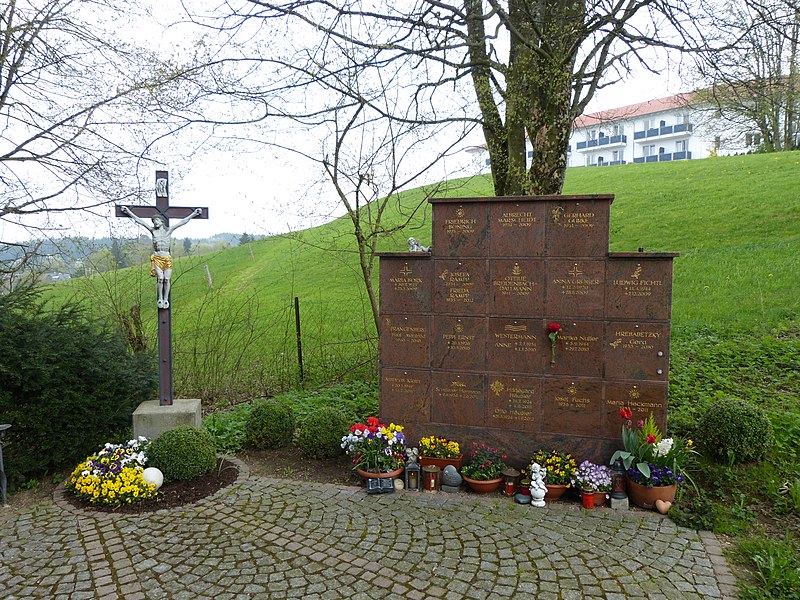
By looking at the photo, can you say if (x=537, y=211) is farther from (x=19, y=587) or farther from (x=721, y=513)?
(x=19, y=587)

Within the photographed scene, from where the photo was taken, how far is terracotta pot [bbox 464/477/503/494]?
18.2ft

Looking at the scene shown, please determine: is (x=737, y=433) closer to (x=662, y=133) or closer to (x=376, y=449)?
(x=376, y=449)

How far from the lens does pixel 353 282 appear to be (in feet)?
54.2

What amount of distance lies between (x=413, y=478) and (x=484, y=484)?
748 millimetres

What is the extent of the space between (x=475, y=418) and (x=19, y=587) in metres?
4.27

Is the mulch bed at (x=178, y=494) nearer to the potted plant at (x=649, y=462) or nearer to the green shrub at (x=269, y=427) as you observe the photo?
the green shrub at (x=269, y=427)

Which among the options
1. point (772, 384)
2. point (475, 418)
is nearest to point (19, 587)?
point (475, 418)

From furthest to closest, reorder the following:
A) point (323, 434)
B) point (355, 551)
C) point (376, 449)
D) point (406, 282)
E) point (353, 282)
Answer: point (353, 282) → point (323, 434) → point (406, 282) → point (376, 449) → point (355, 551)

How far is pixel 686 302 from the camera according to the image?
12.2m

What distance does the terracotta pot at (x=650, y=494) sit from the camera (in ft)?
16.8

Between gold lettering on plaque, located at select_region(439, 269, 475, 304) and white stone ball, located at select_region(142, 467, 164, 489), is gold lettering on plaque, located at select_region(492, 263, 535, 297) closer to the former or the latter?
gold lettering on plaque, located at select_region(439, 269, 475, 304)

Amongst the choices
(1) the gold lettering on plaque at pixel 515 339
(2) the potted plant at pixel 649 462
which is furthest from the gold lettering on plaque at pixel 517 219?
(2) the potted plant at pixel 649 462

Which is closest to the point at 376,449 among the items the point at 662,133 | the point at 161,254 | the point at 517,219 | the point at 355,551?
the point at 355,551

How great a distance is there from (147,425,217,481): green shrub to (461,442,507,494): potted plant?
279 centimetres
